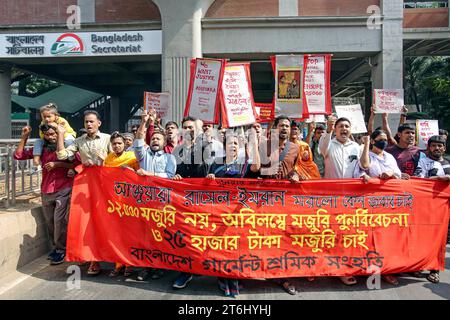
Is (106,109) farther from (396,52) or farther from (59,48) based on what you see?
(396,52)

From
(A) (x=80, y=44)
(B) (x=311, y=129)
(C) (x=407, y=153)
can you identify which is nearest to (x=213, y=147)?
(B) (x=311, y=129)

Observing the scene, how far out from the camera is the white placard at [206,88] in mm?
5938

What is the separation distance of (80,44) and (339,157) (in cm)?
1012

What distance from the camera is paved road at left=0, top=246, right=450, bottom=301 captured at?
4.00 metres

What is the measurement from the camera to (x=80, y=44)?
12156 mm

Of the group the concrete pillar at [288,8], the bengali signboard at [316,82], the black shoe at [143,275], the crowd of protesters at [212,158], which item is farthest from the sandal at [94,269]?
the concrete pillar at [288,8]

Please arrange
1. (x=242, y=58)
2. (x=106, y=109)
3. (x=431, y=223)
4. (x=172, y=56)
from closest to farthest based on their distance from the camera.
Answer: (x=431, y=223) → (x=172, y=56) → (x=242, y=58) → (x=106, y=109)

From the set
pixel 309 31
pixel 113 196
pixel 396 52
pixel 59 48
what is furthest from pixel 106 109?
pixel 113 196

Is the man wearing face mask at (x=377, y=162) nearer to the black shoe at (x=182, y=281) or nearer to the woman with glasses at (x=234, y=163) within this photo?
the woman with glasses at (x=234, y=163)

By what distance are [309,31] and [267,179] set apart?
902 cm

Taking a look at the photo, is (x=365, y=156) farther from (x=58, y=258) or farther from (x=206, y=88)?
(x=58, y=258)

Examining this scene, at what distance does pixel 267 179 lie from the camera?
14.3 feet

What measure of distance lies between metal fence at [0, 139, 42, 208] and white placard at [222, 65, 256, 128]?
3.33 m

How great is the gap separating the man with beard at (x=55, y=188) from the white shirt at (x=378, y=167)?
3546 millimetres
